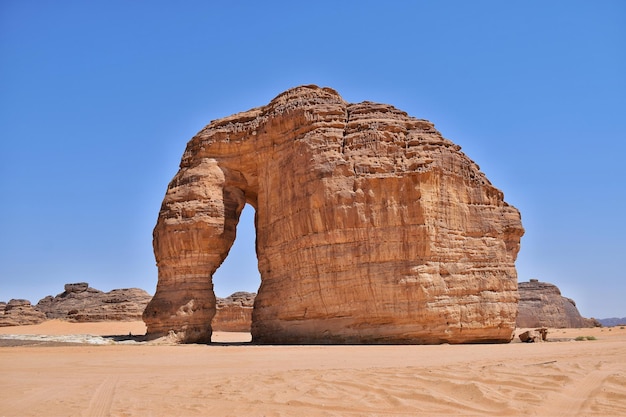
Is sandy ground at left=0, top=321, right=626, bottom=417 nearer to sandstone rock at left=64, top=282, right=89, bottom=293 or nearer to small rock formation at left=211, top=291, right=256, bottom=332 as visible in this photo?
small rock formation at left=211, top=291, right=256, bottom=332

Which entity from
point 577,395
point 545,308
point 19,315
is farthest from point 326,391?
point 19,315

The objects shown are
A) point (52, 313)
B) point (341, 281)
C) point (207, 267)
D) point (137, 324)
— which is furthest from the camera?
point (52, 313)

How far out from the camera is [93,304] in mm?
50969

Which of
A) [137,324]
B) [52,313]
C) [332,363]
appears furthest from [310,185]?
[52,313]

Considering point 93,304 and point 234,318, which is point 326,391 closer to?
point 234,318

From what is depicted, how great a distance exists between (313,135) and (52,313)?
4516 centimetres

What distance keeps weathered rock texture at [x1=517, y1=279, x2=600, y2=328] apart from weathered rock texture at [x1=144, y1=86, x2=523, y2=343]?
26.9 meters

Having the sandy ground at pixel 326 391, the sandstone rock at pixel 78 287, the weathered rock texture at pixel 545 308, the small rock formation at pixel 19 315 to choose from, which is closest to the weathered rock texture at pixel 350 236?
the sandy ground at pixel 326 391

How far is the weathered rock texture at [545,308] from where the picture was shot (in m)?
44.0

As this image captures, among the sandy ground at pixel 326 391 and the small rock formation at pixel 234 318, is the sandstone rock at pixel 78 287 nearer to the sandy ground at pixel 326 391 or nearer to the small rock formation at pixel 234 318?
the small rock formation at pixel 234 318

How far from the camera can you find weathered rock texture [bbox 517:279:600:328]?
44000 millimetres

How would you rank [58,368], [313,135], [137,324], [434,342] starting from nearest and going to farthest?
[58,368] < [434,342] < [313,135] < [137,324]

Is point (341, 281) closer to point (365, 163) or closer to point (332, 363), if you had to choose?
point (365, 163)

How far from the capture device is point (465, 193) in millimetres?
19391
